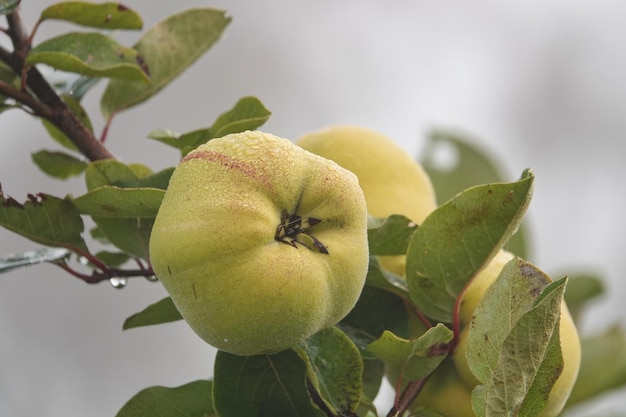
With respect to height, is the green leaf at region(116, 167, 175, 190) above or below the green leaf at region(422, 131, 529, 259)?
above

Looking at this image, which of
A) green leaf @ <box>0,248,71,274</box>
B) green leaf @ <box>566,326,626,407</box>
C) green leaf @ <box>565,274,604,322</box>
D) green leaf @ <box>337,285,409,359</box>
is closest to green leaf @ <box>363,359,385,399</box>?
green leaf @ <box>337,285,409,359</box>

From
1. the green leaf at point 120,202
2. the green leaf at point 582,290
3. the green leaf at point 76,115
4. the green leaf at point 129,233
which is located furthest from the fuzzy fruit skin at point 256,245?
the green leaf at point 582,290

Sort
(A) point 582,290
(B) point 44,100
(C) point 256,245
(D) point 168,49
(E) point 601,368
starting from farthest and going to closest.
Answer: (A) point 582,290, (E) point 601,368, (D) point 168,49, (B) point 44,100, (C) point 256,245

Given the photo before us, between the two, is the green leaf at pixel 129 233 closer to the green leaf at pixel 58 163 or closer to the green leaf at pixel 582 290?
the green leaf at pixel 58 163

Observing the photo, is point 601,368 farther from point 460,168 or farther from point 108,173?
point 108,173

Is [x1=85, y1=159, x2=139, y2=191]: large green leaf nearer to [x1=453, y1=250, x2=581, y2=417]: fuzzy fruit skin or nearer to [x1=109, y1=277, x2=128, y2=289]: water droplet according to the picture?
[x1=109, y1=277, x2=128, y2=289]: water droplet

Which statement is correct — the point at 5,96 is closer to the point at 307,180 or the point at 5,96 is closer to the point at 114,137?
the point at 307,180

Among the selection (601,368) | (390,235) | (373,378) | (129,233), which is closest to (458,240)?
(390,235)
